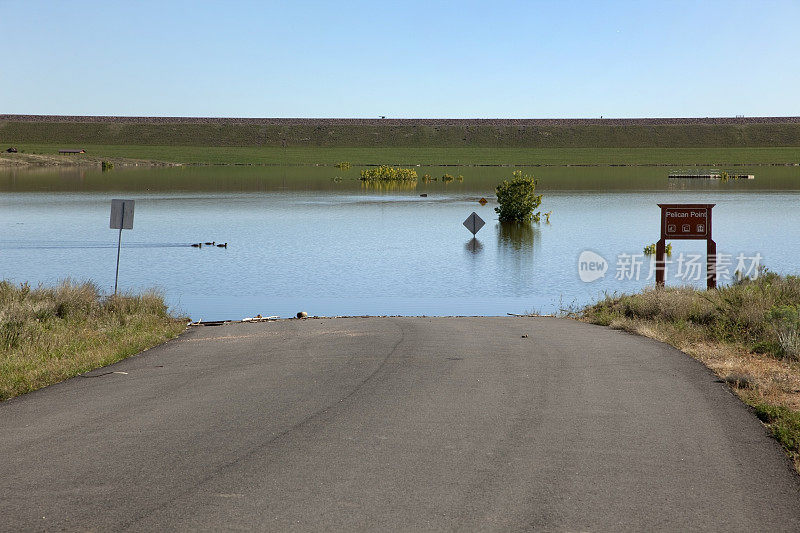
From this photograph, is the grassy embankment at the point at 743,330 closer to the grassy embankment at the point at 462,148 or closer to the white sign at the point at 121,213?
the white sign at the point at 121,213

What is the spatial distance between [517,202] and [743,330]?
36683mm

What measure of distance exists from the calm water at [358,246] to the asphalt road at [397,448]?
37.6ft

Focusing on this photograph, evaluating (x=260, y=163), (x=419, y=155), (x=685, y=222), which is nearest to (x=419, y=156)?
(x=419, y=155)

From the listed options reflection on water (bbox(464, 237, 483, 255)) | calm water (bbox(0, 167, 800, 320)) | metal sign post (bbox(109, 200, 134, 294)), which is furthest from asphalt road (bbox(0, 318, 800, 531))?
reflection on water (bbox(464, 237, 483, 255))

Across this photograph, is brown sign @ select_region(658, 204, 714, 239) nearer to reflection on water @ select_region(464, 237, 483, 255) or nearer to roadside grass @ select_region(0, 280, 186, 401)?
roadside grass @ select_region(0, 280, 186, 401)

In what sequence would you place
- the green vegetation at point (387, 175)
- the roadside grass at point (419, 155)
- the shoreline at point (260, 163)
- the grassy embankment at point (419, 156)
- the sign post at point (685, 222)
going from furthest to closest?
the roadside grass at point (419, 155), the grassy embankment at point (419, 156), the shoreline at point (260, 163), the green vegetation at point (387, 175), the sign post at point (685, 222)

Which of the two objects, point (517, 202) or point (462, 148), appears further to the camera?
point (462, 148)

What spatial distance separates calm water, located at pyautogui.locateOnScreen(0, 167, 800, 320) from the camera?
2553cm

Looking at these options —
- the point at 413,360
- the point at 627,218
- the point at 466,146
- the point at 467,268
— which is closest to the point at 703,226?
the point at 413,360

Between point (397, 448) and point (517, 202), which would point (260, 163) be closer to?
point (517, 202)

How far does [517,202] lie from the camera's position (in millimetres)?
50438

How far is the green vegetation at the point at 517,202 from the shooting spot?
166ft

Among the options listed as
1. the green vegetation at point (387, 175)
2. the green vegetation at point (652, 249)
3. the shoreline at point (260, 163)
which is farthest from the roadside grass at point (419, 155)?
the green vegetation at point (652, 249)

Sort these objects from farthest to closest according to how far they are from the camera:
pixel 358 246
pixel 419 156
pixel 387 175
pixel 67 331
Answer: pixel 419 156
pixel 387 175
pixel 358 246
pixel 67 331
